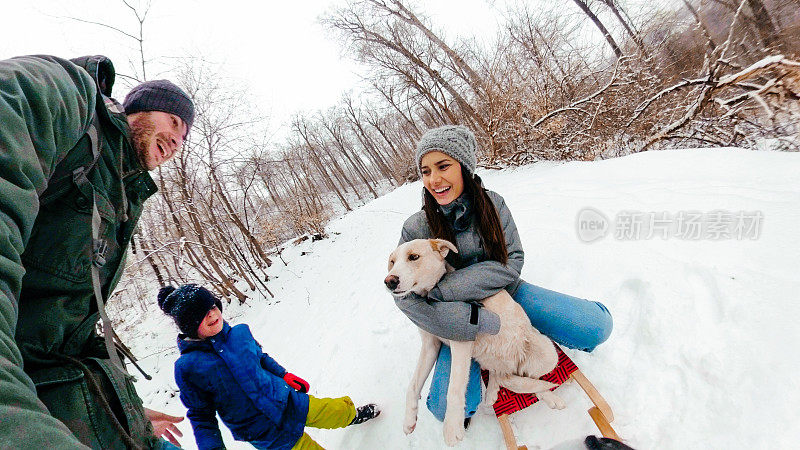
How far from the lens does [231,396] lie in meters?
2.06

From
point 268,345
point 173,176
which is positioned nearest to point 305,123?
point 173,176

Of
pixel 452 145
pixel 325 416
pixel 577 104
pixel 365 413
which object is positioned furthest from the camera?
pixel 577 104

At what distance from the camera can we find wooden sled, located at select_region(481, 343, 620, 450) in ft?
5.63

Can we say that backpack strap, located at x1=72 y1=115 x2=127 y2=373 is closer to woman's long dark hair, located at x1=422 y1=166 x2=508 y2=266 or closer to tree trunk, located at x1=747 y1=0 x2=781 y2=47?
woman's long dark hair, located at x1=422 y1=166 x2=508 y2=266

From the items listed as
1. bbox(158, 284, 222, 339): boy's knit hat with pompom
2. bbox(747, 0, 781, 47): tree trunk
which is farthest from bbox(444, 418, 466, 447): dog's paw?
bbox(747, 0, 781, 47): tree trunk

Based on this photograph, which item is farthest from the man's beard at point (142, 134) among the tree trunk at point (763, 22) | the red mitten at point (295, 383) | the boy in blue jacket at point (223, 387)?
the tree trunk at point (763, 22)

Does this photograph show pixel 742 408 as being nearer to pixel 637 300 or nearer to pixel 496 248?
pixel 637 300

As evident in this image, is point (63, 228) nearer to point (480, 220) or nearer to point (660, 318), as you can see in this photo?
point (480, 220)

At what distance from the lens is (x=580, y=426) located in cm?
182

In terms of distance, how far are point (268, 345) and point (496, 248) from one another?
6358mm

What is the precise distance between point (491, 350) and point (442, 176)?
49.7 inches

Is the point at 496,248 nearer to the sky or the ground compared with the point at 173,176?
nearer to the ground

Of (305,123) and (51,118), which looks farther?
(305,123)

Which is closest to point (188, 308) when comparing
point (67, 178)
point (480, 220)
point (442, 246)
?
point (67, 178)
